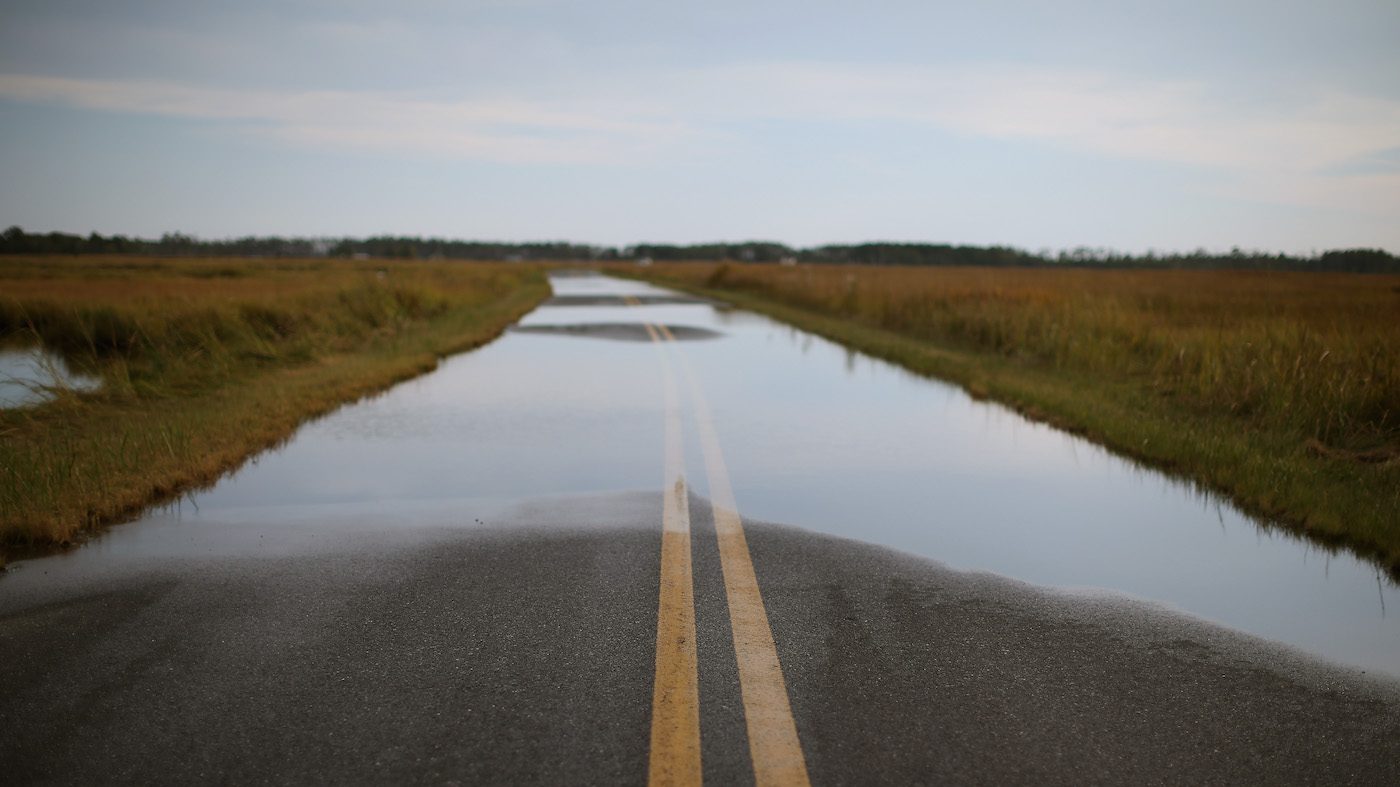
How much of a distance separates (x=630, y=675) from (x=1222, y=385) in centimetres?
971

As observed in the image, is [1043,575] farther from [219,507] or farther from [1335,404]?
[1335,404]

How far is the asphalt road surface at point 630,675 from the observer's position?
322cm

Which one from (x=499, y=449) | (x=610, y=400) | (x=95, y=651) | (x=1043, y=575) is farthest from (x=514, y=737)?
(x=610, y=400)

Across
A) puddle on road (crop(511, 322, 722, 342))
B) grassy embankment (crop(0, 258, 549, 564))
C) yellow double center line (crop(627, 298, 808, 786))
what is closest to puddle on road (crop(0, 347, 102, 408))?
grassy embankment (crop(0, 258, 549, 564))

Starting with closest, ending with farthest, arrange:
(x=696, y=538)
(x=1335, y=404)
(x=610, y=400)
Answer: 1. (x=696, y=538)
2. (x=1335, y=404)
3. (x=610, y=400)

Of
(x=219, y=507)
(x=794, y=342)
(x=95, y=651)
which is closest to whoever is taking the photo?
(x=95, y=651)

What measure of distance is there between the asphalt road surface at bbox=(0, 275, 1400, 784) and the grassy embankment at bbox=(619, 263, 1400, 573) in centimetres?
292

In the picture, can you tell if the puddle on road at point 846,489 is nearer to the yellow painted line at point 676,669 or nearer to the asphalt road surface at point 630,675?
the asphalt road surface at point 630,675

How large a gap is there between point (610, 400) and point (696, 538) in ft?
19.9

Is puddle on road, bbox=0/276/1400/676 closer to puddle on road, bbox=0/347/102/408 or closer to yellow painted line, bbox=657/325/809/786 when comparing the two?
yellow painted line, bbox=657/325/809/786

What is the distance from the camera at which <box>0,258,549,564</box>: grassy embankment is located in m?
6.96

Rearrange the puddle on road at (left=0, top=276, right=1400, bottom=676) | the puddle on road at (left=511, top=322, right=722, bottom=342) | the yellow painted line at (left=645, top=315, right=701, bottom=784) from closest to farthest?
the yellow painted line at (left=645, top=315, right=701, bottom=784)
the puddle on road at (left=0, top=276, right=1400, bottom=676)
the puddle on road at (left=511, top=322, right=722, bottom=342)

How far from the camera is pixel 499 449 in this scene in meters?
8.84

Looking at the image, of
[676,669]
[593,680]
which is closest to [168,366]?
[593,680]
